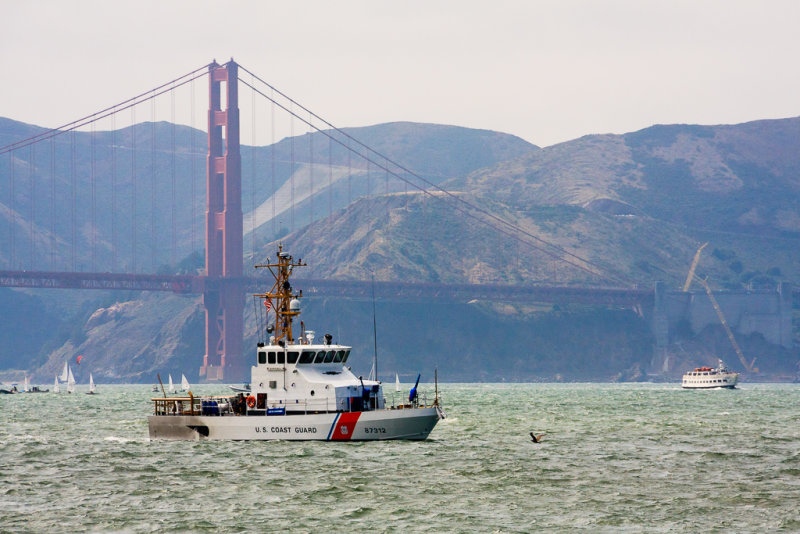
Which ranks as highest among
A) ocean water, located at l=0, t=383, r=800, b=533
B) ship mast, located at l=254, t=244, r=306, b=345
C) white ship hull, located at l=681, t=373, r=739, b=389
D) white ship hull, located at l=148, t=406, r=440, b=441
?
ship mast, located at l=254, t=244, r=306, b=345

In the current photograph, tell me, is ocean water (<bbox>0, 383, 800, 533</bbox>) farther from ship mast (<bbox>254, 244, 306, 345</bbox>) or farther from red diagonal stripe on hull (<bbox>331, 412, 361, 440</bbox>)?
ship mast (<bbox>254, 244, 306, 345</bbox>)

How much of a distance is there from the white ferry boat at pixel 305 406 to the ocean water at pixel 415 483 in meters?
0.85

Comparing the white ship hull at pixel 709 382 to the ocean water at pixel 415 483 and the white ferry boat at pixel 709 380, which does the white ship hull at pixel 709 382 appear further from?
the ocean water at pixel 415 483

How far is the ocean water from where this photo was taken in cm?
4019

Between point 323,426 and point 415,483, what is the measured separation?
39.3 feet

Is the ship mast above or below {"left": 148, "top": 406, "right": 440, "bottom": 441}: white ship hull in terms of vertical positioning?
above

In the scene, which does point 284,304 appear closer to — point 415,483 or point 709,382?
point 415,483

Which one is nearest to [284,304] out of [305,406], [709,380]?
[305,406]

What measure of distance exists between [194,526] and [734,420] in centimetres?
6229

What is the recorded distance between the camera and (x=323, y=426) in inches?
2349

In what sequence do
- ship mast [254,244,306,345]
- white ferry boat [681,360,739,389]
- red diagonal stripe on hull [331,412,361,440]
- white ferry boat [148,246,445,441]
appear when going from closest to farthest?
1. red diagonal stripe on hull [331,412,361,440]
2. white ferry boat [148,246,445,441]
3. ship mast [254,244,306,345]
4. white ferry boat [681,360,739,389]

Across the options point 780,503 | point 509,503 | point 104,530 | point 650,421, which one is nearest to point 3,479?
point 104,530

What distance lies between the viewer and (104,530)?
38594 millimetres

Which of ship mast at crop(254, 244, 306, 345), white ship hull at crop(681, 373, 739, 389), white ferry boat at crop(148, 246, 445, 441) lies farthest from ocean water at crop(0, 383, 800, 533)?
white ship hull at crop(681, 373, 739, 389)
